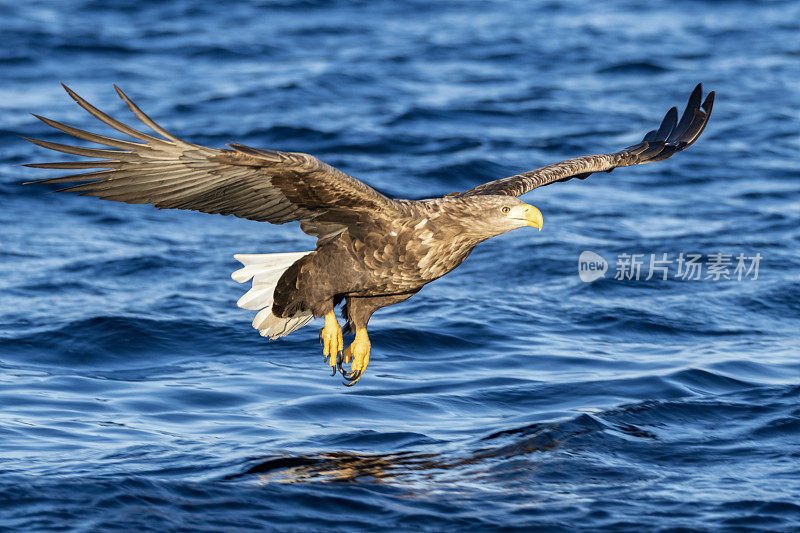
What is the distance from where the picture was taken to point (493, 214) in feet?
21.5

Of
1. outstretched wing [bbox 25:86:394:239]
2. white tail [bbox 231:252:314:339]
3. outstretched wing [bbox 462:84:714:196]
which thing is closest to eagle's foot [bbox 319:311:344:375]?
white tail [bbox 231:252:314:339]

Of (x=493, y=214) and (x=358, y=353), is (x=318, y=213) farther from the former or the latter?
(x=358, y=353)

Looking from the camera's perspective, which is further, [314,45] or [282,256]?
[314,45]

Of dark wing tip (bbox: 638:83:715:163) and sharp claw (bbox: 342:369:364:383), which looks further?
dark wing tip (bbox: 638:83:715:163)

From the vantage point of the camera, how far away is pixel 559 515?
20.1ft

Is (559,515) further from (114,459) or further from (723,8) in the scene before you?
(723,8)

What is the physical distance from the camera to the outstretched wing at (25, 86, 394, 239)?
5957 mm

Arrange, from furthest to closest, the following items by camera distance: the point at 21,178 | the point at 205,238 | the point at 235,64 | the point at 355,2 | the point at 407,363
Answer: the point at 355,2 → the point at 235,64 → the point at 21,178 → the point at 205,238 → the point at 407,363

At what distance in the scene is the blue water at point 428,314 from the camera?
642 centimetres

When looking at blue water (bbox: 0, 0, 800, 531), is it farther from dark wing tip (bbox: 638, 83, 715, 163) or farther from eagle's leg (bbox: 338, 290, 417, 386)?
dark wing tip (bbox: 638, 83, 715, 163)

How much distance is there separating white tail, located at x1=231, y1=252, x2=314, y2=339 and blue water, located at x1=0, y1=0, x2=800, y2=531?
65cm

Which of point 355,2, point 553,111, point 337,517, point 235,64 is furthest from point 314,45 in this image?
point 337,517

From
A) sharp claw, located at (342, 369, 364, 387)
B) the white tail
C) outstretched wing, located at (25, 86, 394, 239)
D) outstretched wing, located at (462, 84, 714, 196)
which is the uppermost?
outstretched wing, located at (462, 84, 714, 196)

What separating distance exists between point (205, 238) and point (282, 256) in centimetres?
533
